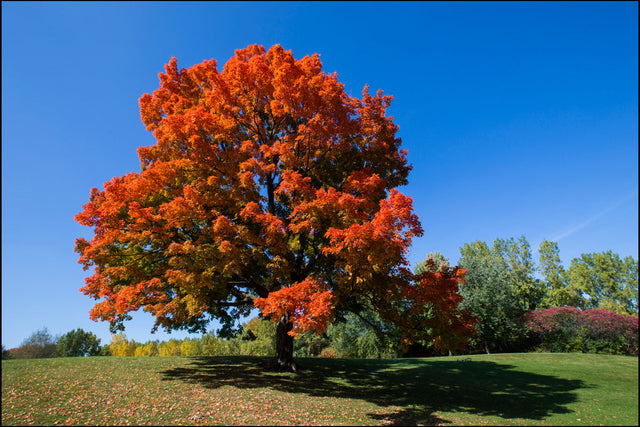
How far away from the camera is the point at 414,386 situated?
1366 centimetres

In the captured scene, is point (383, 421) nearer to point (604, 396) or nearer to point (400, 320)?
point (400, 320)

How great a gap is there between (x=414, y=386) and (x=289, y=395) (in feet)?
21.7

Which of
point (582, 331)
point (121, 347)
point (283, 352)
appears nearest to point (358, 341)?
point (582, 331)

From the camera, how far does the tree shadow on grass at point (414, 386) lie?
33.4ft

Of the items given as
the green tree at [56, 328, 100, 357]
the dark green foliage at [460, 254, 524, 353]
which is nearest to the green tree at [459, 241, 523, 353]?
the dark green foliage at [460, 254, 524, 353]

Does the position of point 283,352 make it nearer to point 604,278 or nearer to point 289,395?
point 289,395

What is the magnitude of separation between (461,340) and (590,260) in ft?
257

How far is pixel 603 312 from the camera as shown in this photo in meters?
27.8

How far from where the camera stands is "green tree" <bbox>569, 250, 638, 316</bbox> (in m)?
61.5

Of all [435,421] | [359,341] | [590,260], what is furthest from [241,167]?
[590,260]

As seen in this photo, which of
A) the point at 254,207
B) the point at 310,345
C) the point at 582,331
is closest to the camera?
the point at 254,207

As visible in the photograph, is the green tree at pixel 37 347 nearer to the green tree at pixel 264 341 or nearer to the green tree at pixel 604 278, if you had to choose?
the green tree at pixel 264 341

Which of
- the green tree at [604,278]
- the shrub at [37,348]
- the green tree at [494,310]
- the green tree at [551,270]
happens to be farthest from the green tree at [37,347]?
the green tree at [604,278]

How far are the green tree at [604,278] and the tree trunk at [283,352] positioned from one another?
73.2m
